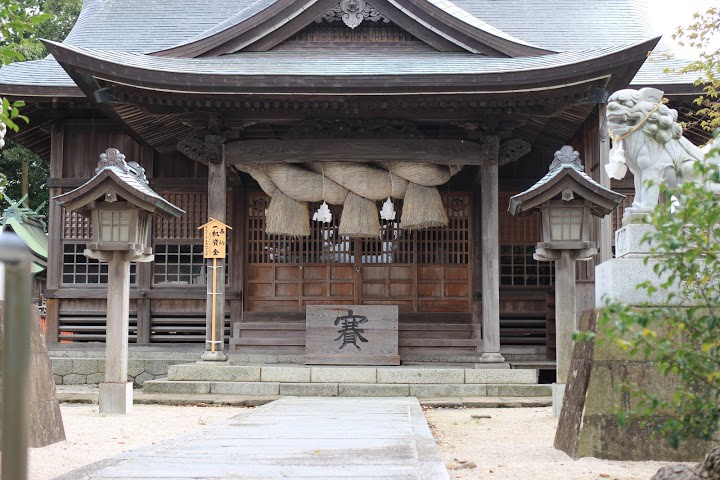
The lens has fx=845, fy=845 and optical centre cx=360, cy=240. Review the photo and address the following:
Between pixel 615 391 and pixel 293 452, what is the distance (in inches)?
93.0

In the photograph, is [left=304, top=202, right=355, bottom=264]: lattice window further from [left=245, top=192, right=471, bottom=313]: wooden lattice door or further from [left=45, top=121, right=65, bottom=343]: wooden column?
[left=45, top=121, right=65, bottom=343]: wooden column

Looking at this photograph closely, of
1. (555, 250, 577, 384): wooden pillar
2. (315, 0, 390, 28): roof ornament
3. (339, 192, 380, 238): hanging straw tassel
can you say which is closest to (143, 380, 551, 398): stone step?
(555, 250, 577, 384): wooden pillar

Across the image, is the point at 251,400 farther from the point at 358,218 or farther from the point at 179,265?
the point at 179,265

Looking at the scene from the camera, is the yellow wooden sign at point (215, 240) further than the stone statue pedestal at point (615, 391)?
Yes

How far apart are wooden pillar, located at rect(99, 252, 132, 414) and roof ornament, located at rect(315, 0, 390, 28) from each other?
5705 mm

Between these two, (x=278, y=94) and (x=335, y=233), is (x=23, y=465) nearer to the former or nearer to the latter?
(x=278, y=94)

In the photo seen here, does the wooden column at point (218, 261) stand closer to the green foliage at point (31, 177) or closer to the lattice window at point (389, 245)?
the lattice window at point (389, 245)

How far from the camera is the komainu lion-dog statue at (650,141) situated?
6.82m

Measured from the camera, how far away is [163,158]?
50.3ft

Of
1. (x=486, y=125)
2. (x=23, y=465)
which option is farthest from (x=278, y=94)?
(x=23, y=465)

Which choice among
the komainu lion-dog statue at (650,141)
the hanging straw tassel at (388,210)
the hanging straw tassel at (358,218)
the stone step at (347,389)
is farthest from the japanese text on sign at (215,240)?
A: the komainu lion-dog statue at (650,141)

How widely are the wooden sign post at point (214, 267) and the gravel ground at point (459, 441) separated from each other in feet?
5.69

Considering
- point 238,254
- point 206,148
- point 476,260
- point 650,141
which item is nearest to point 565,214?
→ point 650,141

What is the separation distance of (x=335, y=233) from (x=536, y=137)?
3912 millimetres
